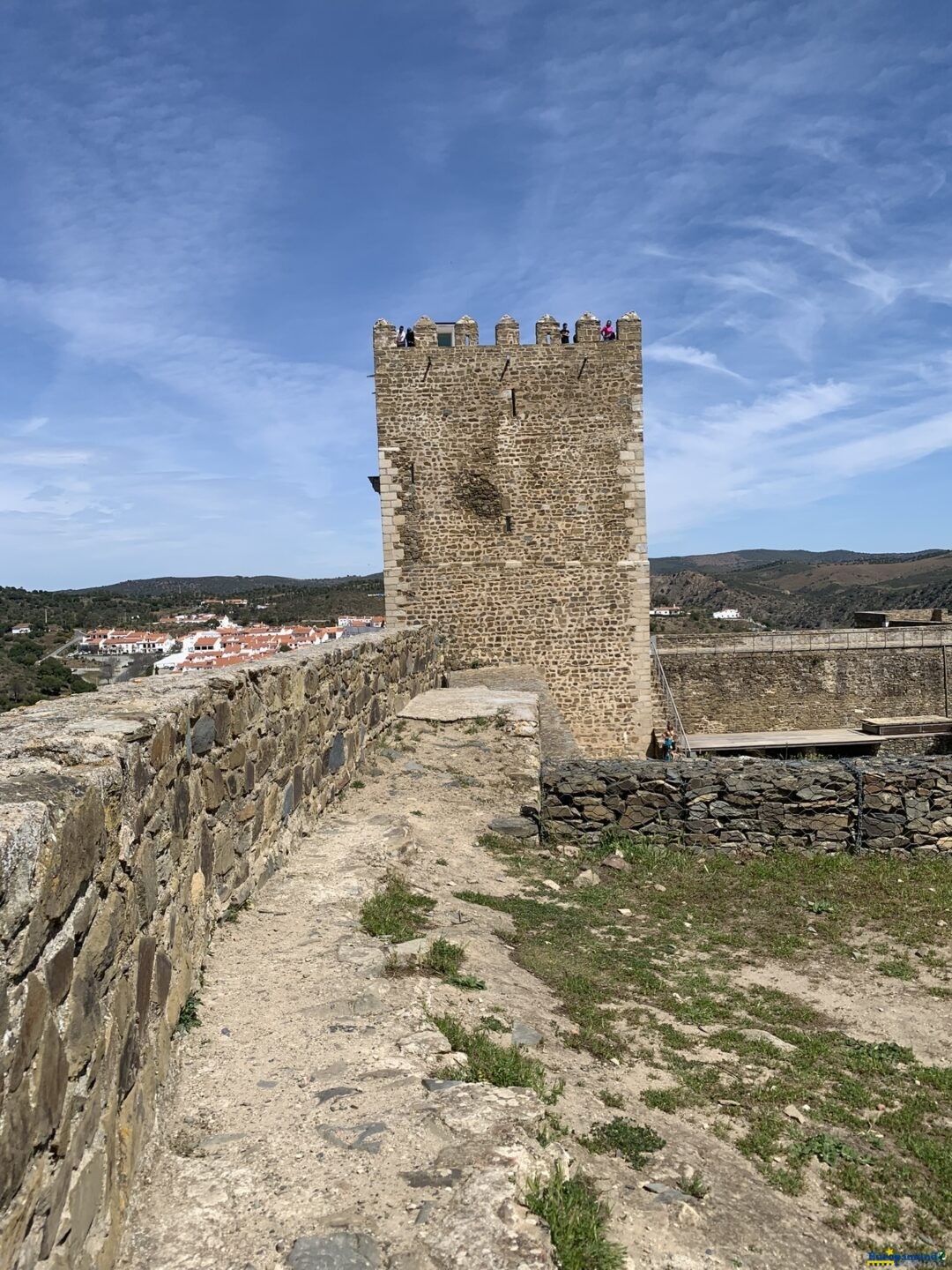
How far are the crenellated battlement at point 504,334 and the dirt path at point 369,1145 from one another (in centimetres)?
1139

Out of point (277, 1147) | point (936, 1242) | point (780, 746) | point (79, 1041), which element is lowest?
point (780, 746)

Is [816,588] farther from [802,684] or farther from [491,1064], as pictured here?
[491,1064]

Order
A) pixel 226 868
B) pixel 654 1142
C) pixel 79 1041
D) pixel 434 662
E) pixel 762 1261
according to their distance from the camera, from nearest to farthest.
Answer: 1. pixel 79 1041
2. pixel 762 1261
3. pixel 654 1142
4. pixel 226 868
5. pixel 434 662

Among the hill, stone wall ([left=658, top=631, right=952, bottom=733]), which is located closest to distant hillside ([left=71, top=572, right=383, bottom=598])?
the hill

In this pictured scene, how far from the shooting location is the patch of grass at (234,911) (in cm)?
443

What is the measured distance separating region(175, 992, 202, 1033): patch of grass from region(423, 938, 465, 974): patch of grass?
1.15 m

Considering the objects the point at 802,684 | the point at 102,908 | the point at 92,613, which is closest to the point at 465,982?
the point at 102,908

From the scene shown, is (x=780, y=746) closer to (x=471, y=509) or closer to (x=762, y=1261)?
(x=471, y=509)

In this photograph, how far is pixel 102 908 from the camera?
96.8 inches

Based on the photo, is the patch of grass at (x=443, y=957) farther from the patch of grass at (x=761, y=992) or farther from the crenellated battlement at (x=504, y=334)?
the crenellated battlement at (x=504, y=334)

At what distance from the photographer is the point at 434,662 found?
1327 centimetres

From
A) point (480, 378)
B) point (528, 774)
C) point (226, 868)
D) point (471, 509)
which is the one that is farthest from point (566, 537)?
point (226, 868)

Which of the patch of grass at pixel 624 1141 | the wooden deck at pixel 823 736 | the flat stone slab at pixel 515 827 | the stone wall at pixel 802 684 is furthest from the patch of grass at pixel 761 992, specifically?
the stone wall at pixel 802 684

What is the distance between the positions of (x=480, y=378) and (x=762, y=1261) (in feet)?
43.4
